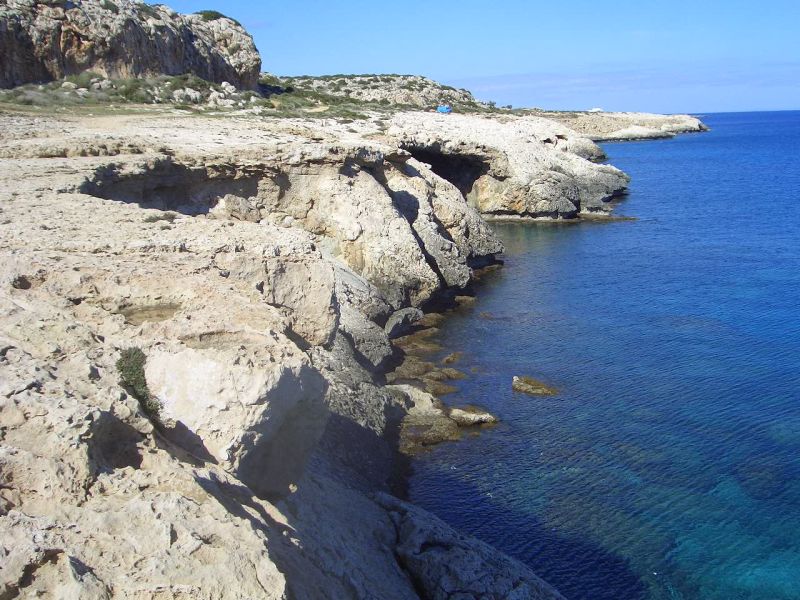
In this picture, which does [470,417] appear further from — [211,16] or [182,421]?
[211,16]

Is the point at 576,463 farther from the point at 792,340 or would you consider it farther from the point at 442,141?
the point at 442,141

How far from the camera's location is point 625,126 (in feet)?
542

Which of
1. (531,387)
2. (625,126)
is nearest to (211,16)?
(531,387)

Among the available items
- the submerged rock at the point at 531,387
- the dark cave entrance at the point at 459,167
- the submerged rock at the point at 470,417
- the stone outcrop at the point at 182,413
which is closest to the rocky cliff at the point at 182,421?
the stone outcrop at the point at 182,413

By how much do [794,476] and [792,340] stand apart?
37.1 ft

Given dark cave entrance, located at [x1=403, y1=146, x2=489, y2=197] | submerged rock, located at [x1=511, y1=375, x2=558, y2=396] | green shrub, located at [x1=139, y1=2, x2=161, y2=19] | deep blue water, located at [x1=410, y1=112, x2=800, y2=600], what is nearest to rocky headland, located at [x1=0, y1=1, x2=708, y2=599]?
deep blue water, located at [x1=410, y1=112, x2=800, y2=600]

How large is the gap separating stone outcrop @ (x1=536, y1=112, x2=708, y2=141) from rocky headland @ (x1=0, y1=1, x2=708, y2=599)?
441 feet

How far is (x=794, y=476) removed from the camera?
19.9m

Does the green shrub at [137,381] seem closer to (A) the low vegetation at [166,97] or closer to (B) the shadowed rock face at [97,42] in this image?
(A) the low vegetation at [166,97]

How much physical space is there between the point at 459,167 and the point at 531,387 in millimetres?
33970

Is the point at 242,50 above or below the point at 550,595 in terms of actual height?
above

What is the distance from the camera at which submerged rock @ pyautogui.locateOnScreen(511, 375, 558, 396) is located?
25.1m

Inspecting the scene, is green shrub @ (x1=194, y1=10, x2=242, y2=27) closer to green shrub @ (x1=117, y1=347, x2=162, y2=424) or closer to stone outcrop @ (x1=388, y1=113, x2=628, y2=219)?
stone outcrop @ (x1=388, y1=113, x2=628, y2=219)

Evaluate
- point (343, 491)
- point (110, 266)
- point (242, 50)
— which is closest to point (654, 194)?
point (242, 50)
